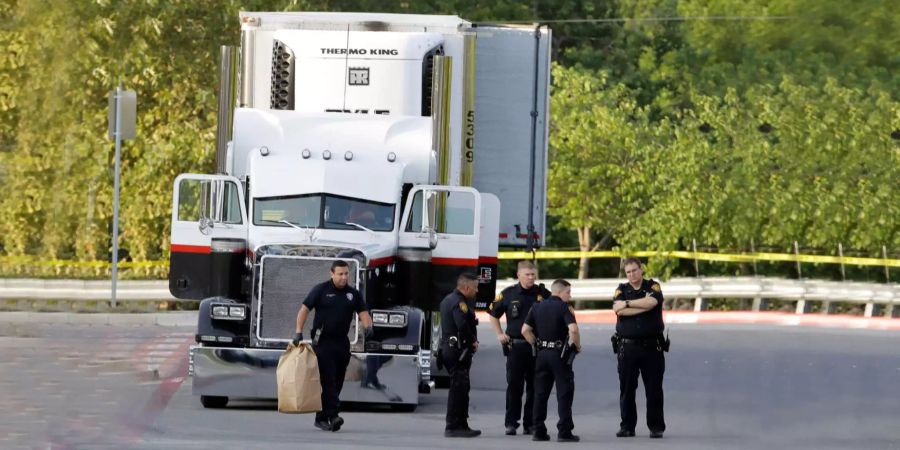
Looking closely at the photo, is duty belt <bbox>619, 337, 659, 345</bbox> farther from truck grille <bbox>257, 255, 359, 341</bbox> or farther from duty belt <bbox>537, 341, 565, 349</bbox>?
truck grille <bbox>257, 255, 359, 341</bbox>

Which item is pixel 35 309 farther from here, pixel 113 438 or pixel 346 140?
pixel 113 438

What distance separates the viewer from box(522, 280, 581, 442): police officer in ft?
58.4

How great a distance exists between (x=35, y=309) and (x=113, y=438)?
20329 mm

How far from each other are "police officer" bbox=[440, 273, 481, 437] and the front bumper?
5.43ft

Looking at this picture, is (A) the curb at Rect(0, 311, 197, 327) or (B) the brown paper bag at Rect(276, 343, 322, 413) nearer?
(B) the brown paper bag at Rect(276, 343, 322, 413)

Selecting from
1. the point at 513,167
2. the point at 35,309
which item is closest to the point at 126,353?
the point at 513,167

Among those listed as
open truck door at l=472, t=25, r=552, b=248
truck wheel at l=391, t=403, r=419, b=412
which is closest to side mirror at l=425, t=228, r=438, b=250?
truck wheel at l=391, t=403, r=419, b=412

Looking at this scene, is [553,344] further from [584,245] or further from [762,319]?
[584,245]

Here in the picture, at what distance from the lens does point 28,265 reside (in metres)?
43.3

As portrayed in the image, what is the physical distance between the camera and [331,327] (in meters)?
18.3

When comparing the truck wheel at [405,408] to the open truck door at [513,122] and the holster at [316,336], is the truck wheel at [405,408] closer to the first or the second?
the holster at [316,336]

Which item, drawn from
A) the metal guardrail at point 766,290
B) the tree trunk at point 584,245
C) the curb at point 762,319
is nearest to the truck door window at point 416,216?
the curb at point 762,319

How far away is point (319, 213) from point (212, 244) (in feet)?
4.00

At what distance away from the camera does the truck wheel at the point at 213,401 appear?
791 inches
